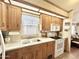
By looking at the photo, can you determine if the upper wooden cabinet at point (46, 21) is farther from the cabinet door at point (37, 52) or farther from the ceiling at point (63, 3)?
the cabinet door at point (37, 52)

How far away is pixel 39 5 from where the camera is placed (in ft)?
12.1

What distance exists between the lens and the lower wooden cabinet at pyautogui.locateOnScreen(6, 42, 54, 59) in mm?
2415

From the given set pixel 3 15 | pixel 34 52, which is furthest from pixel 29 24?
pixel 3 15

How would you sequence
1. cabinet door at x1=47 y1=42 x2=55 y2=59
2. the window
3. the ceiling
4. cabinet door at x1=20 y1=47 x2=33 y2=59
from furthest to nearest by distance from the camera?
the ceiling, cabinet door at x1=47 y1=42 x2=55 y2=59, the window, cabinet door at x1=20 y1=47 x2=33 y2=59

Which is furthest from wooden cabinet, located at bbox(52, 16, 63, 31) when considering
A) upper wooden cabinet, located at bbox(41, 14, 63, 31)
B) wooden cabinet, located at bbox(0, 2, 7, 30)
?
wooden cabinet, located at bbox(0, 2, 7, 30)

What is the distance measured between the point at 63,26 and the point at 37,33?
2.11m

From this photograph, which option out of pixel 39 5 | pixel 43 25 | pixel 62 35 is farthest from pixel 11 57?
pixel 62 35

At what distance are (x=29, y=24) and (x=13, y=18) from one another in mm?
1266

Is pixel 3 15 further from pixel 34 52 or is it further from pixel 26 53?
pixel 34 52

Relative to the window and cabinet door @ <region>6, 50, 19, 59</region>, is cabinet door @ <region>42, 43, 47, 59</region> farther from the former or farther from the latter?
cabinet door @ <region>6, 50, 19, 59</region>

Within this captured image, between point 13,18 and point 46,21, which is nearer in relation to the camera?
point 13,18

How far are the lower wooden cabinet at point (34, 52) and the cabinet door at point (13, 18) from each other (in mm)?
676

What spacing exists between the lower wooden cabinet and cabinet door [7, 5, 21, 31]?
676 millimetres

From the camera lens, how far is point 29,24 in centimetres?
409
